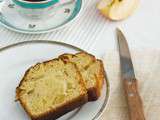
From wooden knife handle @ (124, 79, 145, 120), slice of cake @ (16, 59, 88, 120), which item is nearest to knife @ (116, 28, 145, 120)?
wooden knife handle @ (124, 79, 145, 120)

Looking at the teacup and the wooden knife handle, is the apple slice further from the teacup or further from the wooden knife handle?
the wooden knife handle

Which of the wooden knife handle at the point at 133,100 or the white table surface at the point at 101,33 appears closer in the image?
the wooden knife handle at the point at 133,100

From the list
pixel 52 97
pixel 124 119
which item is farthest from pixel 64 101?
pixel 124 119

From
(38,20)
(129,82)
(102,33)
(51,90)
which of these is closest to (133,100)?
(129,82)

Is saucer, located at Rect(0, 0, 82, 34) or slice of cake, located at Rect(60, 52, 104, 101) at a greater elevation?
saucer, located at Rect(0, 0, 82, 34)

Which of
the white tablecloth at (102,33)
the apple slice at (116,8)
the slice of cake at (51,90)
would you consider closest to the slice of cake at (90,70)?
the slice of cake at (51,90)

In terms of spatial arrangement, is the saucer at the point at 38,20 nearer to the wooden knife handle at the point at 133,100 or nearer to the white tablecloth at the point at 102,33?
the white tablecloth at the point at 102,33
